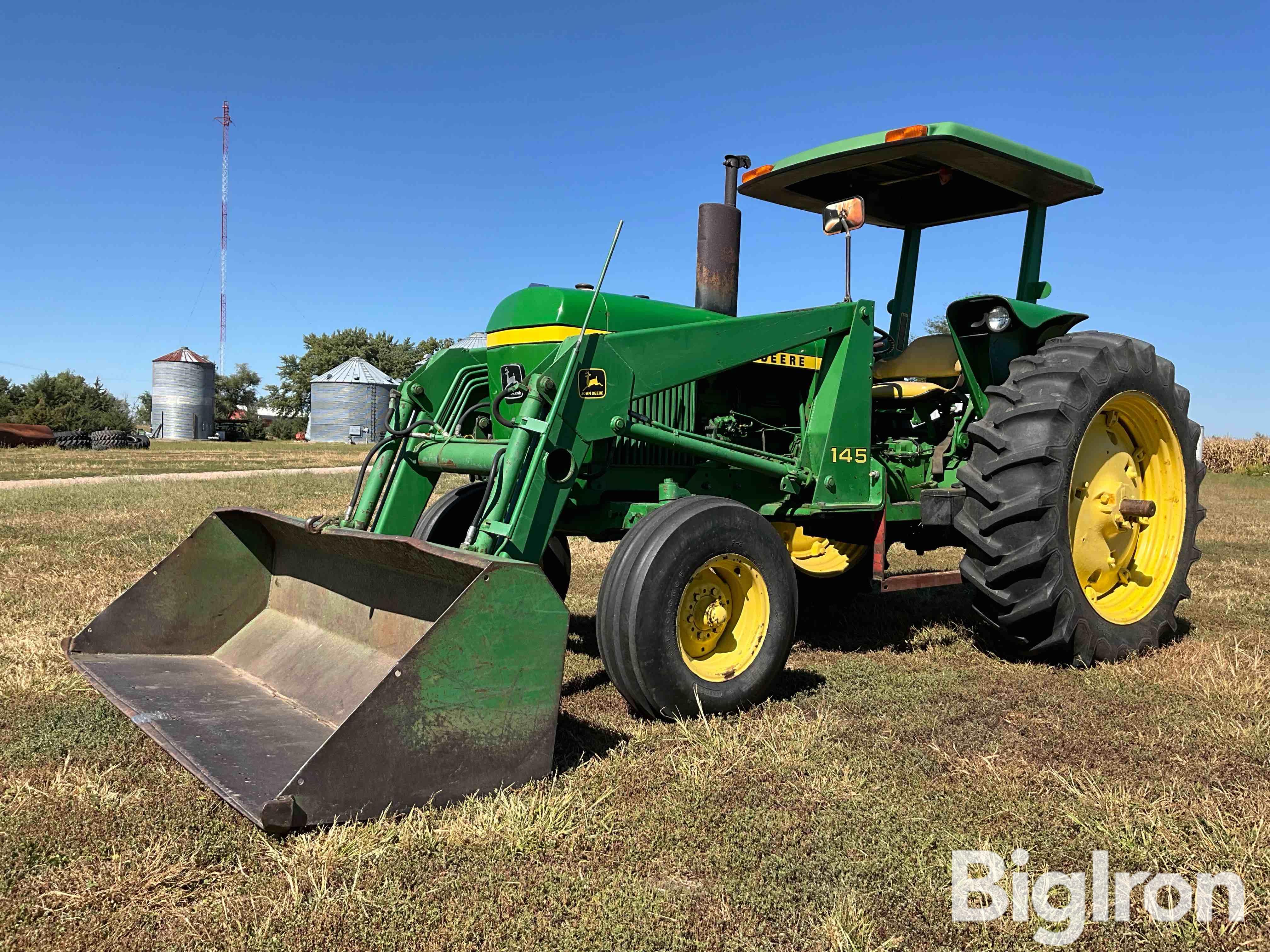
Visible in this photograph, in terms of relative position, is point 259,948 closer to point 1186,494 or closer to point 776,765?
point 776,765

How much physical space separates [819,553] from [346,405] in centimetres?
4908

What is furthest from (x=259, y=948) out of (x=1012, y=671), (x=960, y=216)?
(x=960, y=216)

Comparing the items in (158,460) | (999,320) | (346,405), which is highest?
(346,405)

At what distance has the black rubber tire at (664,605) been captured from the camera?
359cm

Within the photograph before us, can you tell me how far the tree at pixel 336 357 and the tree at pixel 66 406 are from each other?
65.6 ft

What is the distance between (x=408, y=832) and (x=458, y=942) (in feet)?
1.70

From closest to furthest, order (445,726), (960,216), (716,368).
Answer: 1. (445,726)
2. (716,368)
3. (960,216)

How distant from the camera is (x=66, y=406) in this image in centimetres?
4322

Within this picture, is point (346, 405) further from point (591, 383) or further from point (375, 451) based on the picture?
point (591, 383)

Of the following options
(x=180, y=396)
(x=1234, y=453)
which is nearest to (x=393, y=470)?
(x=1234, y=453)

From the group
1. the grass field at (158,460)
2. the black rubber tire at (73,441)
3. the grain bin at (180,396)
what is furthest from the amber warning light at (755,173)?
the grain bin at (180,396)

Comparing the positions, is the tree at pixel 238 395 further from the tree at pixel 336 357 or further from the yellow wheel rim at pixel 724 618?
the yellow wheel rim at pixel 724 618

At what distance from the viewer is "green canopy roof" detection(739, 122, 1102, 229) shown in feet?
16.6

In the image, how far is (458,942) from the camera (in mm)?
2254
